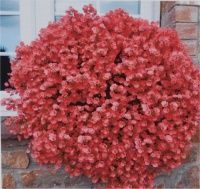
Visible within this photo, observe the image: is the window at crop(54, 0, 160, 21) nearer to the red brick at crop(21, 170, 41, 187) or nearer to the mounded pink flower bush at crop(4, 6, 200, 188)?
the mounded pink flower bush at crop(4, 6, 200, 188)

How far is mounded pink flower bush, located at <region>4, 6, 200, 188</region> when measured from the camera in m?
2.27

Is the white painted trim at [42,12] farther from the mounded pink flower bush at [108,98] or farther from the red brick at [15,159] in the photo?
the red brick at [15,159]

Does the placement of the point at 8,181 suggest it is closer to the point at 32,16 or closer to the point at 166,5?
the point at 32,16

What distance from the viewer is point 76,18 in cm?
244

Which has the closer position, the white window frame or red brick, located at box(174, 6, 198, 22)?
red brick, located at box(174, 6, 198, 22)

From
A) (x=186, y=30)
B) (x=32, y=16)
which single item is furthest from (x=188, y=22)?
(x=32, y=16)

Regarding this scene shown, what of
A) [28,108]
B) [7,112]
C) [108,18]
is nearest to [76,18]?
[108,18]

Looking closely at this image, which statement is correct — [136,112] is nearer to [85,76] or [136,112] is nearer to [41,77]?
[85,76]

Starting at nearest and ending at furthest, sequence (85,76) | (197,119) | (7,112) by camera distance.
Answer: (85,76) < (197,119) < (7,112)

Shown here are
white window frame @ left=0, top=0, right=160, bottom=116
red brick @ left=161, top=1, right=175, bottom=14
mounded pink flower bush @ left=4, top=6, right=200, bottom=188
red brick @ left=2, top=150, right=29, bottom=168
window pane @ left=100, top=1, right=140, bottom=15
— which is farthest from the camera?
window pane @ left=100, top=1, right=140, bottom=15

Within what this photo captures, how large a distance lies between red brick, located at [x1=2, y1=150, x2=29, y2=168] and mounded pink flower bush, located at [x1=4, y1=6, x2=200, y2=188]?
0.48 m

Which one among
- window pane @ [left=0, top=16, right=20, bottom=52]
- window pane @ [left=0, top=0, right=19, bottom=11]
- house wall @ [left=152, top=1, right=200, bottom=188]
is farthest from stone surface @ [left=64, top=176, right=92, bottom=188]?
window pane @ [left=0, top=0, right=19, bottom=11]

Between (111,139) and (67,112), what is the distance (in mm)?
246

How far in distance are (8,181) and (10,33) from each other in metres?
0.99
